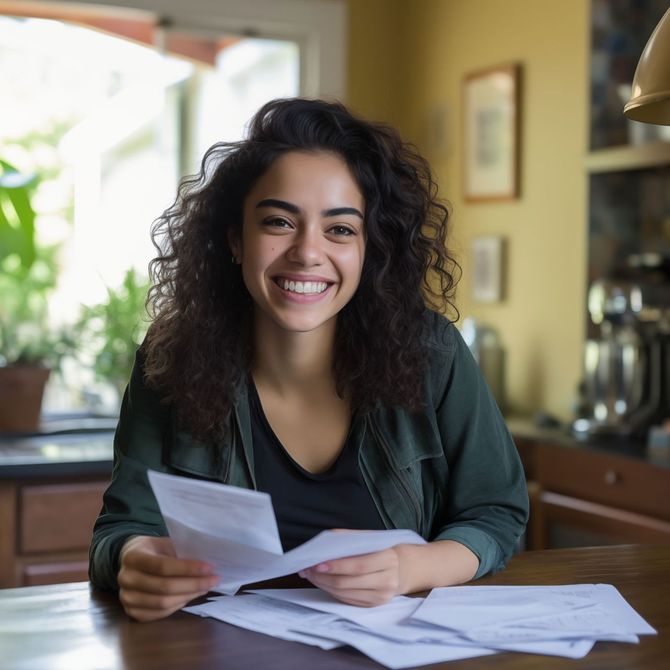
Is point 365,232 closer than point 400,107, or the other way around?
point 365,232

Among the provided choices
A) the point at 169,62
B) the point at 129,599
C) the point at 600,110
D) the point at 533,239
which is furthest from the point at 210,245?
the point at 169,62

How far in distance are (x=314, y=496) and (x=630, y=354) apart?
1898 millimetres

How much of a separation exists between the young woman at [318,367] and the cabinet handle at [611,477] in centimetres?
139

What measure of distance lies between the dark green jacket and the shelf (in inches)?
65.7

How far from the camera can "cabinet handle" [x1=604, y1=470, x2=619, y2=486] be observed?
300 cm

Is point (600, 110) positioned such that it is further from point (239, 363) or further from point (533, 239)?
point (239, 363)

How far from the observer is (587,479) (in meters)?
3.12

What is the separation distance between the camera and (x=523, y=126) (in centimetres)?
398

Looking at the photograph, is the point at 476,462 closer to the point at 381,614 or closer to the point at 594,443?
the point at 381,614

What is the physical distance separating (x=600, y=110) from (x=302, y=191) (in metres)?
2.03

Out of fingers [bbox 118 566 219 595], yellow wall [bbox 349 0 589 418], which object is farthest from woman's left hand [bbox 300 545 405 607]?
yellow wall [bbox 349 0 589 418]

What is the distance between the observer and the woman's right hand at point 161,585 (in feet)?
4.14

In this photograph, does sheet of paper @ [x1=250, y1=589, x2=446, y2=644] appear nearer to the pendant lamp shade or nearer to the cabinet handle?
the pendant lamp shade

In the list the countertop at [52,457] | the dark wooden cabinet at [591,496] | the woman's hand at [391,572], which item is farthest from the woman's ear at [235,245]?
the dark wooden cabinet at [591,496]
